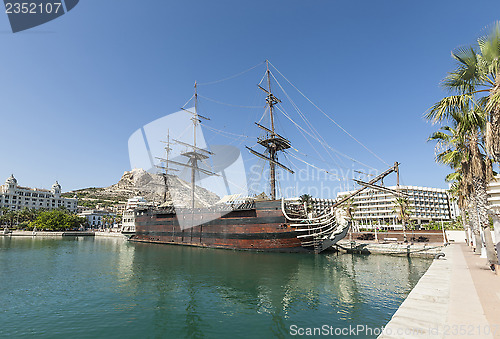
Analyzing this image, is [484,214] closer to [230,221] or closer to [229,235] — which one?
[230,221]

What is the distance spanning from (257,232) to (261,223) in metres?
1.36

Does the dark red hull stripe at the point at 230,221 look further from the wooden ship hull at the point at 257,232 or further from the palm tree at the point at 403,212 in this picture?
the palm tree at the point at 403,212

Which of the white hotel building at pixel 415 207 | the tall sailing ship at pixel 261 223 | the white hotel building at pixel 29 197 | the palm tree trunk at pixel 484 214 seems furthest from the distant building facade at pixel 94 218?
the palm tree trunk at pixel 484 214

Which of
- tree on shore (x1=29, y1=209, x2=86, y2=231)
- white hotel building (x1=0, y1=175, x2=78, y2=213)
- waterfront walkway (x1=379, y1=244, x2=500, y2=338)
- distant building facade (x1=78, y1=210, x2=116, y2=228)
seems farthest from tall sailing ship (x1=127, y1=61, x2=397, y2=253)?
white hotel building (x1=0, y1=175, x2=78, y2=213)

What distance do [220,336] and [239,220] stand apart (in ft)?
79.4

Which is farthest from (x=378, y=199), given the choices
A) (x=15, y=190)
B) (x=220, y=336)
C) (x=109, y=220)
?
(x=15, y=190)

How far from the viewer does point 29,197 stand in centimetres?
11000

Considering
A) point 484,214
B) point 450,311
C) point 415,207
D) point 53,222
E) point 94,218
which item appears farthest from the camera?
point 94,218

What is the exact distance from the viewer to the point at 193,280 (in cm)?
1627

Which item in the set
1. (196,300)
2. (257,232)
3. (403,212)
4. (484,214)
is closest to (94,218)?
(257,232)

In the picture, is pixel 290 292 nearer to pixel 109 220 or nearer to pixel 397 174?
pixel 397 174

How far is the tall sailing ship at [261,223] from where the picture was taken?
Answer: 95.3 ft

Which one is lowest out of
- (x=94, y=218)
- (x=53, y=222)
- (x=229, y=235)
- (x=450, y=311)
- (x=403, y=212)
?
(x=229, y=235)

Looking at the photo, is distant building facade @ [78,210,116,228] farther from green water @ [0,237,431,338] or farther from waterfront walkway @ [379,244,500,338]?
waterfront walkway @ [379,244,500,338]
